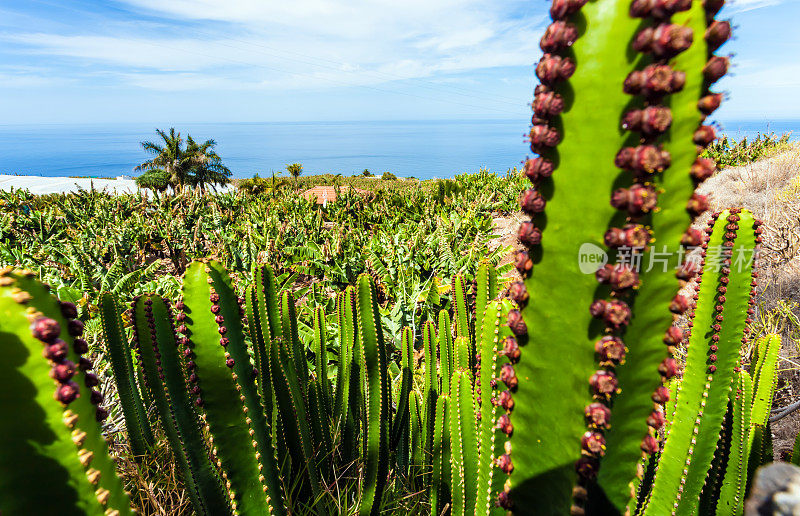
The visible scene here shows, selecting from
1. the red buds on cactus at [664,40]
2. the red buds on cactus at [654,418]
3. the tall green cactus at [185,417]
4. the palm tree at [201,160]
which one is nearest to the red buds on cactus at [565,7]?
the red buds on cactus at [664,40]

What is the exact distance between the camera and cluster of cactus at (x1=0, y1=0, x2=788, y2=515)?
2.20 feet

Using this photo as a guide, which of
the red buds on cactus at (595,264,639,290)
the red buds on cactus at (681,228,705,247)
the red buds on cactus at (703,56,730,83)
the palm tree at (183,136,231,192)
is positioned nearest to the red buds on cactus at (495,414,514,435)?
the red buds on cactus at (595,264,639,290)

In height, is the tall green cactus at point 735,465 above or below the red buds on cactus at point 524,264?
below

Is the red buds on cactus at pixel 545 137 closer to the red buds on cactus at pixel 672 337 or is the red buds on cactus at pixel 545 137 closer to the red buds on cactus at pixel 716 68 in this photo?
the red buds on cactus at pixel 716 68

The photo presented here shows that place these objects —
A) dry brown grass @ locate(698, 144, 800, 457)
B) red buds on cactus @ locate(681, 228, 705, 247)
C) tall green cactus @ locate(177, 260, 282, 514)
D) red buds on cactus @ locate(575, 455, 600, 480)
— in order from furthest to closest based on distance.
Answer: dry brown grass @ locate(698, 144, 800, 457) → tall green cactus @ locate(177, 260, 282, 514) → red buds on cactus @ locate(575, 455, 600, 480) → red buds on cactus @ locate(681, 228, 705, 247)

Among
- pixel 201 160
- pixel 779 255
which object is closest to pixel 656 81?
pixel 779 255

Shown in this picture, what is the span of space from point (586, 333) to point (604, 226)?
195 millimetres

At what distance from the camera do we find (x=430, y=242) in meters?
5.93

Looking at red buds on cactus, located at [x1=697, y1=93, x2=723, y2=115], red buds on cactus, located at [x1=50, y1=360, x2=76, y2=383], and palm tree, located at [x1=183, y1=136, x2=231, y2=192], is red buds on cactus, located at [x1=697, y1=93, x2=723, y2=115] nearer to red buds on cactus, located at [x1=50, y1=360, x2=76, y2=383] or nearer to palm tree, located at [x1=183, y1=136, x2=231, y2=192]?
red buds on cactus, located at [x1=50, y1=360, x2=76, y2=383]

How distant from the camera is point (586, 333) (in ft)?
2.56

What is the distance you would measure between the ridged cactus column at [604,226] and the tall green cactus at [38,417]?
0.77 meters

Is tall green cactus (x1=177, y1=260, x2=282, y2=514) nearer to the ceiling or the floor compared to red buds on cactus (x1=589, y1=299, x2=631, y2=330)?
nearer to the floor

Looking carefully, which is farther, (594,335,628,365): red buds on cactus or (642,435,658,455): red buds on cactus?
(642,435,658,455): red buds on cactus

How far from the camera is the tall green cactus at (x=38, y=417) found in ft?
2.15
